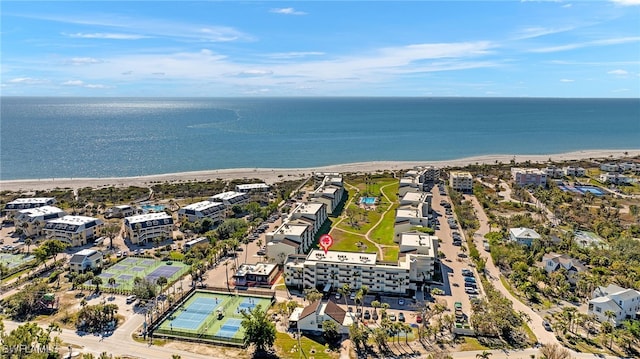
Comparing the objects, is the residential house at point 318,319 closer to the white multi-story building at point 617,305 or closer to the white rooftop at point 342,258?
the white rooftop at point 342,258

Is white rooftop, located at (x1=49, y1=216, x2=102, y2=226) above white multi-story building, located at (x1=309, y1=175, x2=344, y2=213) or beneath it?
beneath

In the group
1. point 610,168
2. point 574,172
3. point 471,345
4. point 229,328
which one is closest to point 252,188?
point 229,328

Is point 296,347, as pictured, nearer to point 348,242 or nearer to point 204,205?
point 348,242

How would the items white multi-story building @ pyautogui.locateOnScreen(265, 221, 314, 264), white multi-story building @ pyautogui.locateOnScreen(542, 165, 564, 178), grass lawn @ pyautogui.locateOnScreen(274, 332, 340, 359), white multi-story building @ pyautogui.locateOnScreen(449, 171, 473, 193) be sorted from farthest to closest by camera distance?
white multi-story building @ pyautogui.locateOnScreen(542, 165, 564, 178) < white multi-story building @ pyautogui.locateOnScreen(449, 171, 473, 193) < white multi-story building @ pyautogui.locateOnScreen(265, 221, 314, 264) < grass lawn @ pyautogui.locateOnScreen(274, 332, 340, 359)

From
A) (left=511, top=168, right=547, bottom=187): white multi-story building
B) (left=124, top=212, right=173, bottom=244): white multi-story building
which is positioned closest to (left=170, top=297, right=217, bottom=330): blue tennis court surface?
(left=124, top=212, right=173, bottom=244): white multi-story building

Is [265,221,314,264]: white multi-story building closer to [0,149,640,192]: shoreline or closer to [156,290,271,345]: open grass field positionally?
[156,290,271,345]: open grass field

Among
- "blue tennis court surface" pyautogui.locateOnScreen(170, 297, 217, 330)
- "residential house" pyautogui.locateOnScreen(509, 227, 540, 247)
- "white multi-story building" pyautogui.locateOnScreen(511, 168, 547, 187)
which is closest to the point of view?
"blue tennis court surface" pyautogui.locateOnScreen(170, 297, 217, 330)

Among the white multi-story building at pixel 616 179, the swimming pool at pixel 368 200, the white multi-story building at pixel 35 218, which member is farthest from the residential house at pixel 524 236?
the white multi-story building at pixel 35 218

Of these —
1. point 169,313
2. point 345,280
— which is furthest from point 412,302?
point 169,313
